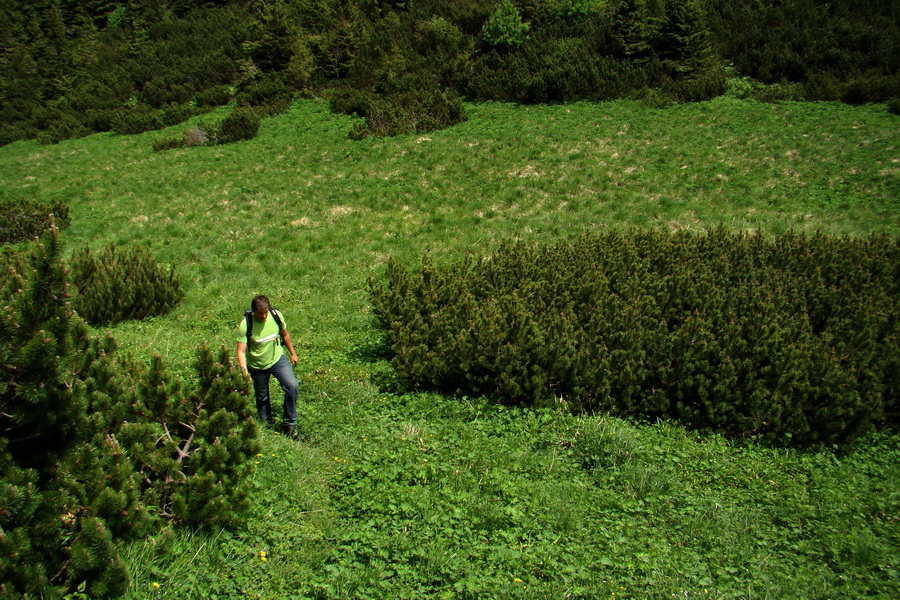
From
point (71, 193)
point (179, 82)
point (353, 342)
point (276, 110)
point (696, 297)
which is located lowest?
point (353, 342)

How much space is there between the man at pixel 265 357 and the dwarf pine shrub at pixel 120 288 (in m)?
5.14

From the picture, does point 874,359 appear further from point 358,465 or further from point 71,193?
point 71,193

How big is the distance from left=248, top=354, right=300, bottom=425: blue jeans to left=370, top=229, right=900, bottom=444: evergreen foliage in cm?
155

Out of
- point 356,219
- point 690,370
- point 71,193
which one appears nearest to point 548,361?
point 690,370

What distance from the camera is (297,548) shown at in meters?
4.35

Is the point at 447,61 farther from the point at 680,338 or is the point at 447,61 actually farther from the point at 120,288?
the point at 680,338

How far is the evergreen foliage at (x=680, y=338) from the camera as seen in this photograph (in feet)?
20.5

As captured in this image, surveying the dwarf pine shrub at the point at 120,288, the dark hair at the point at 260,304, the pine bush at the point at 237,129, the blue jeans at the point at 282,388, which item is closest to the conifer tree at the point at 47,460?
the dark hair at the point at 260,304

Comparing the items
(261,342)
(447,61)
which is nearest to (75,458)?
(261,342)

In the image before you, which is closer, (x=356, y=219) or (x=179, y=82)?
(x=356, y=219)

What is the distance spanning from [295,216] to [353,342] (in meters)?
7.14

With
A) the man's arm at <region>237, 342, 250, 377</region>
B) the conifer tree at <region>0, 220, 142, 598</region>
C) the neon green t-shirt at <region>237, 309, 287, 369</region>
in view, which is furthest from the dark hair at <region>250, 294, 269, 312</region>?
the conifer tree at <region>0, 220, 142, 598</region>

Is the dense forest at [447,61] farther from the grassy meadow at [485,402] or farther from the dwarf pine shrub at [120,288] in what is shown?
the dwarf pine shrub at [120,288]

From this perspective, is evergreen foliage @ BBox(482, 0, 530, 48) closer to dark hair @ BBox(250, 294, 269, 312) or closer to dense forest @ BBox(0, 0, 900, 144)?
dense forest @ BBox(0, 0, 900, 144)
